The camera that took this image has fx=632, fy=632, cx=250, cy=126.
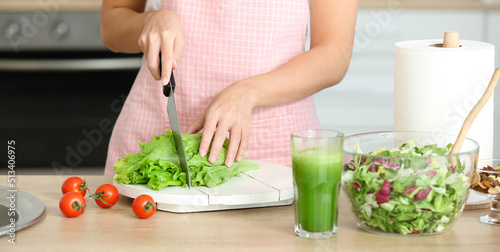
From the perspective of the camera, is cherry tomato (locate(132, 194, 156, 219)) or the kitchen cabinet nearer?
cherry tomato (locate(132, 194, 156, 219))

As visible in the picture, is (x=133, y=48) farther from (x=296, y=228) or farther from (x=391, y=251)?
(x=391, y=251)

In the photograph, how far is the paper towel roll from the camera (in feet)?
3.65

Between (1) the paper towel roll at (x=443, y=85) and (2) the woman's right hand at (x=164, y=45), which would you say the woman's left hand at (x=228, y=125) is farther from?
(1) the paper towel roll at (x=443, y=85)

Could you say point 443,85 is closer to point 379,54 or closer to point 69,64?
point 379,54

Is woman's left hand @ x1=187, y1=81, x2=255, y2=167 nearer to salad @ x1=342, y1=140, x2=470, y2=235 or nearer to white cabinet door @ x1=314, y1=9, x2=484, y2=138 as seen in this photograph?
salad @ x1=342, y1=140, x2=470, y2=235

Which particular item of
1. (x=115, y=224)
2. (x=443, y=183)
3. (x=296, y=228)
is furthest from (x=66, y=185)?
(x=443, y=183)

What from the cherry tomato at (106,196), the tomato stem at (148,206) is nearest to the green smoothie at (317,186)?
the tomato stem at (148,206)

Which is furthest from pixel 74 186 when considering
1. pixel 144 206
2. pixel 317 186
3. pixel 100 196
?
pixel 317 186

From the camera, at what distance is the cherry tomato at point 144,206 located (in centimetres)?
107

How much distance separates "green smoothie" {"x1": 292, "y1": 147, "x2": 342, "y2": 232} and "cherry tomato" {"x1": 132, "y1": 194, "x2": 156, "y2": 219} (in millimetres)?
257

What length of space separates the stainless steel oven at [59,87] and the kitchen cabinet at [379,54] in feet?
3.18

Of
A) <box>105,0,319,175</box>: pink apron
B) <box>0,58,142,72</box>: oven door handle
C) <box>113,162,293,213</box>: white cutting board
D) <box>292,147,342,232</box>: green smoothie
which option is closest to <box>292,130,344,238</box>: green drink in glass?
<box>292,147,342,232</box>: green smoothie

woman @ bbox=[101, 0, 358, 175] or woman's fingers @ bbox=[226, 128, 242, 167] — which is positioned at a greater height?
woman @ bbox=[101, 0, 358, 175]

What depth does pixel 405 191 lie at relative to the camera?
94 centimetres
